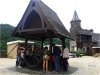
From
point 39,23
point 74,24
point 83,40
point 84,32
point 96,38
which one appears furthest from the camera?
point 74,24

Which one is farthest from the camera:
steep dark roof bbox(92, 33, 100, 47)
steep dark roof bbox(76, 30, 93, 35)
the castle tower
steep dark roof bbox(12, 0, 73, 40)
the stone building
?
the castle tower

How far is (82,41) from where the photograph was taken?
4284cm

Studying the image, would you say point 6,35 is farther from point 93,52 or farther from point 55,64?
point 55,64

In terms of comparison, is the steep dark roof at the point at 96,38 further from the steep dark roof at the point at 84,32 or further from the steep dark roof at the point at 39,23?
the steep dark roof at the point at 39,23

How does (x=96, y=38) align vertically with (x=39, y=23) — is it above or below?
above

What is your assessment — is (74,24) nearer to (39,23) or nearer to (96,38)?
(96,38)

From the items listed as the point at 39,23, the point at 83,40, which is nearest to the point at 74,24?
the point at 83,40

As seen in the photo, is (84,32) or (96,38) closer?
(84,32)

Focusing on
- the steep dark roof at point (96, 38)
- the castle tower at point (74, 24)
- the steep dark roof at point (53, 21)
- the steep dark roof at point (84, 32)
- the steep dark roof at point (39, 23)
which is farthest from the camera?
the castle tower at point (74, 24)

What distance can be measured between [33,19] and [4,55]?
12282 mm

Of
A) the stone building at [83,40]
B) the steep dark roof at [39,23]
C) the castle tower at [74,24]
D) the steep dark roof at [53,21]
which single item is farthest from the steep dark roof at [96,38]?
the steep dark roof at [39,23]

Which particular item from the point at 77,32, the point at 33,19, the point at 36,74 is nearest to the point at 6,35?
the point at 77,32

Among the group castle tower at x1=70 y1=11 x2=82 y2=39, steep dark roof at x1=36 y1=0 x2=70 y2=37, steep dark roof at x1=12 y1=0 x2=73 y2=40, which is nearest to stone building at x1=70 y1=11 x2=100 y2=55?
castle tower at x1=70 y1=11 x2=82 y2=39

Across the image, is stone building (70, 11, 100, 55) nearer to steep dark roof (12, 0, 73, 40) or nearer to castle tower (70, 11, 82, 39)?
Result: castle tower (70, 11, 82, 39)
